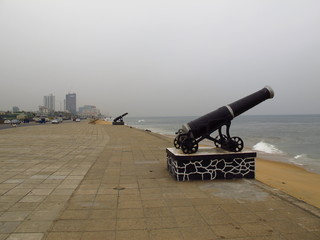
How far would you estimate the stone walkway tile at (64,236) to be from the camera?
3.81 meters

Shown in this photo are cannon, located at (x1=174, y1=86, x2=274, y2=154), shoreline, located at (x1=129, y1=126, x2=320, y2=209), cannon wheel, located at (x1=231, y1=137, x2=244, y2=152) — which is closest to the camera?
cannon, located at (x1=174, y1=86, x2=274, y2=154)

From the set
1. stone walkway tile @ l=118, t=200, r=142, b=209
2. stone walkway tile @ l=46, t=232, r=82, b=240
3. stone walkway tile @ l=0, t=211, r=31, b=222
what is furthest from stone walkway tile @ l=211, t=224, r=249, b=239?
stone walkway tile @ l=0, t=211, r=31, b=222

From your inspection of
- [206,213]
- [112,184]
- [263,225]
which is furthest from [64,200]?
[263,225]

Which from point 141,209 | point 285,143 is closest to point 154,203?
point 141,209

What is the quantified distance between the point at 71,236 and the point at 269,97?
6051 millimetres

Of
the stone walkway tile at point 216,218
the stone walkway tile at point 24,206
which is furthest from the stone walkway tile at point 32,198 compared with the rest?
the stone walkway tile at point 216,218

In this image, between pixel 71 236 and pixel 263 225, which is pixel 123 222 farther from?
pixel 263 225

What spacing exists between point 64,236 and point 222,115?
16.4 feet

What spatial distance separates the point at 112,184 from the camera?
6.78m

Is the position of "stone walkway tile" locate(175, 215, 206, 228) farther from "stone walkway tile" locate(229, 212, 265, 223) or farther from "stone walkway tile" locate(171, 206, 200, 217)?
"stone walkway tile" locate(229, 212, 265, 223)

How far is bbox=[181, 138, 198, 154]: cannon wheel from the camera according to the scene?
718 centimetres

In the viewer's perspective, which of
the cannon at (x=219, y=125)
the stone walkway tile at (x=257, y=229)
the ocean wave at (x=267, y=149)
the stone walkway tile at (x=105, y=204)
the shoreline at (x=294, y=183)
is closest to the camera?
the stone walkway tile at (x=257, y=229)

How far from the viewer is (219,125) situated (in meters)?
7.70

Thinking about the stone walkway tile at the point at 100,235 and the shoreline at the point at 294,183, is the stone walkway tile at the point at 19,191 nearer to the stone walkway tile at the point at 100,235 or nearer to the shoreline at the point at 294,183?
the stone walkway tile at the point at 100,235
